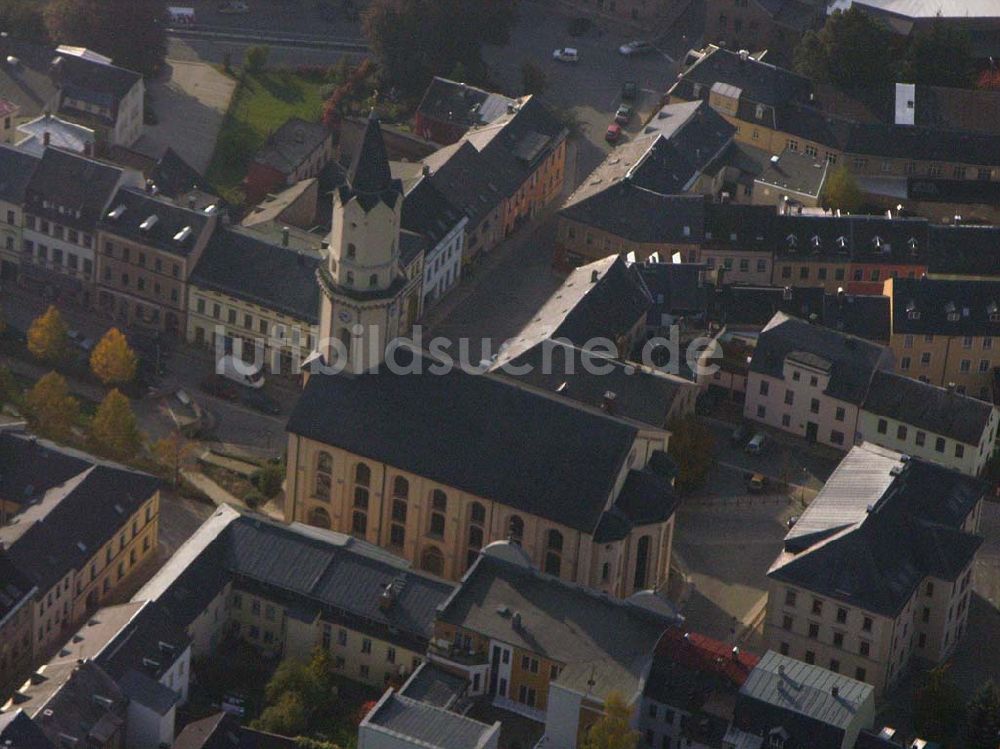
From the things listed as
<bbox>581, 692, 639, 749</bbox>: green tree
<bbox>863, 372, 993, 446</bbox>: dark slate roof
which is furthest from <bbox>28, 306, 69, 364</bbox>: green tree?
<bbox>581, 692, 639, 749</bbox>: green tree

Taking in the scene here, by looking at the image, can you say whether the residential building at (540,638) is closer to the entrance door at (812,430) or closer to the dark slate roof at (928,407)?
the entrance door at (812,430)

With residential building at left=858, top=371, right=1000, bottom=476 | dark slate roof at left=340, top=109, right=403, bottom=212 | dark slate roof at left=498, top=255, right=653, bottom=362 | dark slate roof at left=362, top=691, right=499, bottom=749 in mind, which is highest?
dark slate roof at left=340, top=109, right=403, bottom=212

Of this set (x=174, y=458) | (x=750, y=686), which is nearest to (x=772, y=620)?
(x=750, y=686)

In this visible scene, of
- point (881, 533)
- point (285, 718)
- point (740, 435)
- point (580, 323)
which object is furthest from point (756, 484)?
point (285, 718)

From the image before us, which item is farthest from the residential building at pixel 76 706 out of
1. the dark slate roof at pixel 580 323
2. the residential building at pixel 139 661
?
the dark slate roof at pixel 580 323

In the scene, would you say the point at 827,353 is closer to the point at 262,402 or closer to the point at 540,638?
the point at 540,638

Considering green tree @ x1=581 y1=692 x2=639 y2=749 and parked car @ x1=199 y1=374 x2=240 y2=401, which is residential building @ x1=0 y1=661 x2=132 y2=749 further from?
parked car @ x1=199 y1=374 x2=240 y2=401

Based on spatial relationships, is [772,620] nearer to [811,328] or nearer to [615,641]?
[615,641]
